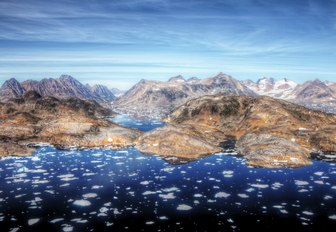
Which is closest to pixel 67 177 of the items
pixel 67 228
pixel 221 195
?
pixel 67 228

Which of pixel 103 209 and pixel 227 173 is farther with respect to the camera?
pixel 227 173

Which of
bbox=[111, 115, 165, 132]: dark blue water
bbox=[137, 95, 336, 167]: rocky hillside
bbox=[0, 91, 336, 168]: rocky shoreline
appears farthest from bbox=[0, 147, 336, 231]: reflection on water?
bbox=[111, 115, 165, 132]: dark blue water

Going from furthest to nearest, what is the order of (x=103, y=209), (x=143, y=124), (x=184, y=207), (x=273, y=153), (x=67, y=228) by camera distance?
(x=143, y=124) < (x=273, y=153) < (x=184, y=207) < (x=103, y=209) < (x=67, y=228)

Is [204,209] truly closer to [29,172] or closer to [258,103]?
[29,172]

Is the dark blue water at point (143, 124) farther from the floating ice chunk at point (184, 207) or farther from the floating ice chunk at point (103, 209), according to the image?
the floating ice chunk at point (103, 209)

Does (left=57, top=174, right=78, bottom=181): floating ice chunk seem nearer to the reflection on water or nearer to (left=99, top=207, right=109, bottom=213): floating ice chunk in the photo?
the reflection on water

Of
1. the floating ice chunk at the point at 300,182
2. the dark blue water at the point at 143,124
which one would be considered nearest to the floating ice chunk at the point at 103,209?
the floating ice chunk at the point at 300,182

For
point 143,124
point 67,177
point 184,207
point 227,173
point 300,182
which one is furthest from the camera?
point 143,124

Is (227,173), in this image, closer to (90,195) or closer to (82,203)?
(90,195)
